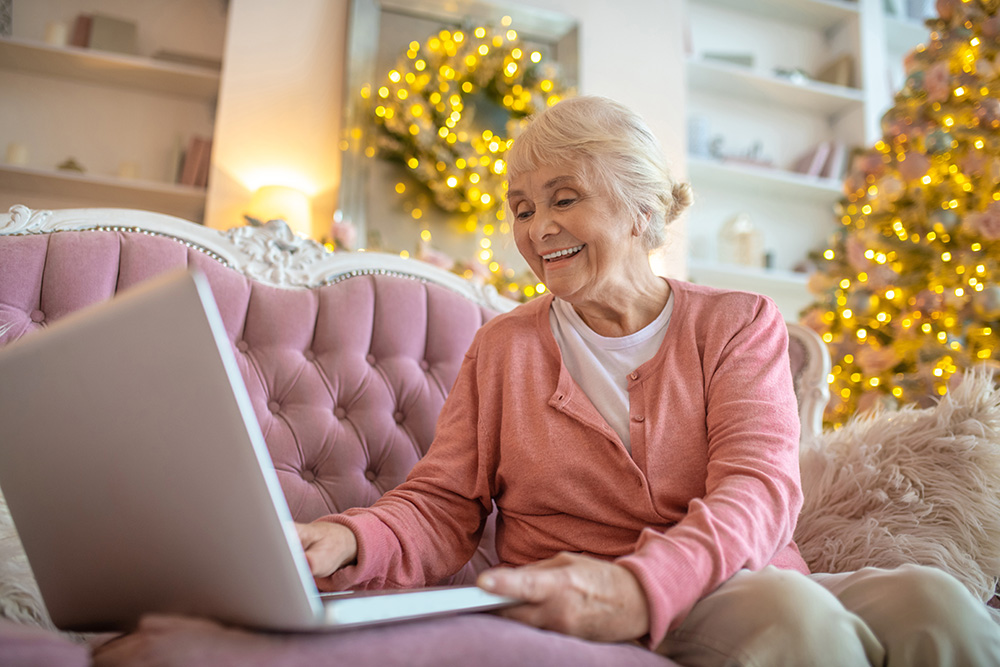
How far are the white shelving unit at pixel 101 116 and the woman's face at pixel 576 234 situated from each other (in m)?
2.22

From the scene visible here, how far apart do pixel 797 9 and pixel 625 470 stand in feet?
12.9

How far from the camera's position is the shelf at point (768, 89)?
3.80 meters

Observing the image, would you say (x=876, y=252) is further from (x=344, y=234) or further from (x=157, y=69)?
(x=157, y=69)

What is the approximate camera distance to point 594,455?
1.08 metres

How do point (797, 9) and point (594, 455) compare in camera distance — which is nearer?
point (594, 455)

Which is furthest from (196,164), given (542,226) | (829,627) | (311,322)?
(829,627)

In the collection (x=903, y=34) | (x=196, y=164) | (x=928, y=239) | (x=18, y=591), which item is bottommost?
(x=18, y=591)

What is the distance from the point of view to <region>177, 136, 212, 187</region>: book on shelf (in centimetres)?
303

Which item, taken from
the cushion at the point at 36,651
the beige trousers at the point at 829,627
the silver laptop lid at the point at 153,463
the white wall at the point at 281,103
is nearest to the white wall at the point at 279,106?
the white wall at the point at 281,103

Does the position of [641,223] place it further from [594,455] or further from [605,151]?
[594,455]

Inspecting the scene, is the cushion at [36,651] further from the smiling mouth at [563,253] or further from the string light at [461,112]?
the string light at [461,112]

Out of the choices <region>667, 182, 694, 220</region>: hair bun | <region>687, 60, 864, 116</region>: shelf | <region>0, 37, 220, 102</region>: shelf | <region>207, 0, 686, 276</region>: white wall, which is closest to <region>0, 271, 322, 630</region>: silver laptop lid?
<region>667, 182, 694, 220</region>: hair bun

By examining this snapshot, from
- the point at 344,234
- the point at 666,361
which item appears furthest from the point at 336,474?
the point at 344,234

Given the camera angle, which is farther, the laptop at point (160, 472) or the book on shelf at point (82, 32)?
the book on shelf at point (82, 32)
